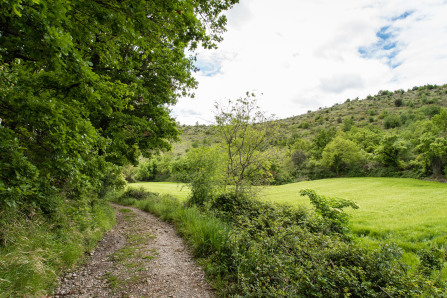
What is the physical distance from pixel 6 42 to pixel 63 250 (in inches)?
193

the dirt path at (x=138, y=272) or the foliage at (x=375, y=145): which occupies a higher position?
the foliage at (x=375, y=145)

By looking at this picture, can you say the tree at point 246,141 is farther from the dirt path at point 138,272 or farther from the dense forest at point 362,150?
the dirt path at point 138,272

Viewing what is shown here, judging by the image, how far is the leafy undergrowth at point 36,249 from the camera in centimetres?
344

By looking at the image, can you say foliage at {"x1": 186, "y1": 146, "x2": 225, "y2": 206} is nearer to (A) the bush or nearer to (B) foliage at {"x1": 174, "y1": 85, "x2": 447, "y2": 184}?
(B) foliage at {"x1": 174, "y1": 85, "x2": 447, "y2": 184}

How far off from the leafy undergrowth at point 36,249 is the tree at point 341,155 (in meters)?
49.4

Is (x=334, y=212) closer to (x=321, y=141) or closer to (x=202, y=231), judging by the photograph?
(x=202, y=231)

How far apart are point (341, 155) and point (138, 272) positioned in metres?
49.7

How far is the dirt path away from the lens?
434 centimetres

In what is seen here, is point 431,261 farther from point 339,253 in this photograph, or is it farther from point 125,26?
point 125,26

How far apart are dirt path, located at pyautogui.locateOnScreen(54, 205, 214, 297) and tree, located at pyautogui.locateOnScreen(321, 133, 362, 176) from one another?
1847 inches

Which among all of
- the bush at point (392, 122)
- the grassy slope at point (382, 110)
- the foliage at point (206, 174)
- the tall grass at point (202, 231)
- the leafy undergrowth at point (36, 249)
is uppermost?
the grassy slope at point (382, 110)

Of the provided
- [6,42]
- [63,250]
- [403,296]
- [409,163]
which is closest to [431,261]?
[403,296]

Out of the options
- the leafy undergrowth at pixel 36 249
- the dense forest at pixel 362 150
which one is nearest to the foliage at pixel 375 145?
the dense forest at pixel 362 150

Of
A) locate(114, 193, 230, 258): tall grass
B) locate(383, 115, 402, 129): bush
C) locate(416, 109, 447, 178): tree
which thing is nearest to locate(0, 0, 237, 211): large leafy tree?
locate(114, 193, 230, 258): tall grass
